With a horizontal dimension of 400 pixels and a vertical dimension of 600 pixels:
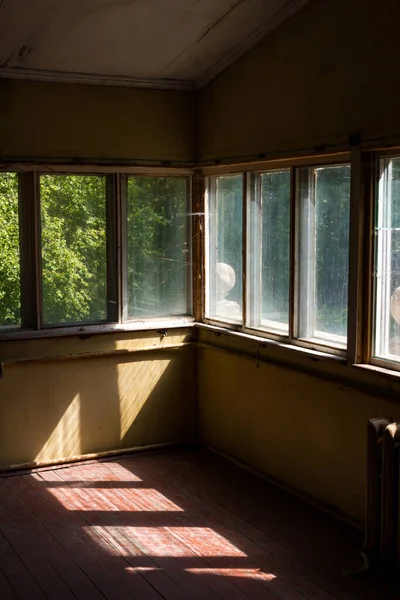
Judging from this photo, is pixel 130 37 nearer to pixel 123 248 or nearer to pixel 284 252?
pixel 123 248

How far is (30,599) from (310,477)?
6.10 ft

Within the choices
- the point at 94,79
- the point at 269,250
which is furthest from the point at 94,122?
the point at 269,250

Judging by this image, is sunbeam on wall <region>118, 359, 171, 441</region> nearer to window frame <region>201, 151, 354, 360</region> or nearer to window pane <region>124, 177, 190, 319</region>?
window pane <region>124, 177, 190, 319</region>

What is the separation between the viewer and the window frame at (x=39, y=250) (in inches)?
210

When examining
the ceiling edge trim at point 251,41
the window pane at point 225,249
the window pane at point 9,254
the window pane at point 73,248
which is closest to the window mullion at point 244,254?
the window pane at point 225,249

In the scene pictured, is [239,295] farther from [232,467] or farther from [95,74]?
[95,74]

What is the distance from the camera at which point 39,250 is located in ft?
17.6

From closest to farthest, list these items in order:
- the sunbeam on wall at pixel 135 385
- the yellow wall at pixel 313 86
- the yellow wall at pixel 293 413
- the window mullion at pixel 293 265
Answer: the yellow wall at pixel 313 86 < the yellow wall at pixel 293 413 < the window mullion at pixel 293 265 < the sunbeam on wall at pixel 135 385

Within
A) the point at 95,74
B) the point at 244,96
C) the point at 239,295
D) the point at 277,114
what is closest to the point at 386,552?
the point at 239,295

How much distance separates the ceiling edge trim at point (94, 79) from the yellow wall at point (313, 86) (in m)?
0.25

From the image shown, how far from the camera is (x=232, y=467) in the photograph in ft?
18.0

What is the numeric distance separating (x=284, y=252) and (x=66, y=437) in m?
1.97

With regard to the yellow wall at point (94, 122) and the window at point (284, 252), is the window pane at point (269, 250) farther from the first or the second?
the yellow wall at point (94, 122)

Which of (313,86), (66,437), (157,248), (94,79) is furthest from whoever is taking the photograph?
(157,248)
